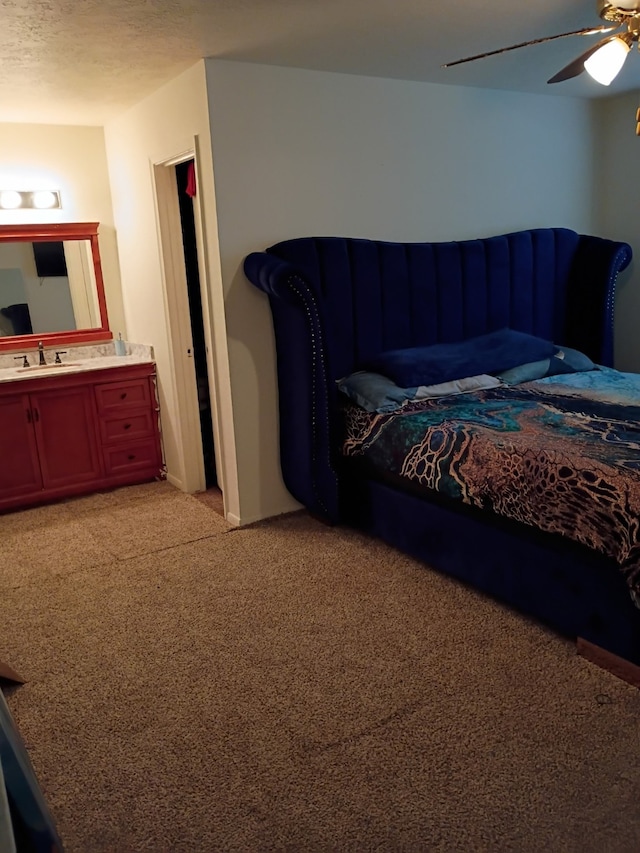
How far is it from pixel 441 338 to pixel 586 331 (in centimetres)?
116

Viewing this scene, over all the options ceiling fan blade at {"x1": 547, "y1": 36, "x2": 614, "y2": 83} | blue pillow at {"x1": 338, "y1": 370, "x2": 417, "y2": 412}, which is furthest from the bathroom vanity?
ceiling fan blade at {"x1": 547, "y1": 36, "x2": 614, "y2": 83}

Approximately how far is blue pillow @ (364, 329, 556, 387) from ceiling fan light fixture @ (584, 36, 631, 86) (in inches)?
62.3

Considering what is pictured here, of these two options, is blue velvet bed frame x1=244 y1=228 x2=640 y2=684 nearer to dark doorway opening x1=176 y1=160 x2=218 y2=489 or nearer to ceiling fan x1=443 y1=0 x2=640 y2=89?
dark doorway opening x1=176 y1=160 x2=218 y2=489

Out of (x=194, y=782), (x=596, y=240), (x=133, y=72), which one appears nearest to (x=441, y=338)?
(x=596, y=240)

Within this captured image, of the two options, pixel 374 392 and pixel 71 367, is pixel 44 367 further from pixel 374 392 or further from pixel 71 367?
pixel 374 392

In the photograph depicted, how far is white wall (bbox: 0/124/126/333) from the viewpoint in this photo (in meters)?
4.46

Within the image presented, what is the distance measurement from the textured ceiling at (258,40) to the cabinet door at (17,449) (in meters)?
1.71

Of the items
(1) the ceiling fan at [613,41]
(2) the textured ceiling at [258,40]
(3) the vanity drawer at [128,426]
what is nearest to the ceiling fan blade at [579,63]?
(1) the ceiling fan at [613,41]

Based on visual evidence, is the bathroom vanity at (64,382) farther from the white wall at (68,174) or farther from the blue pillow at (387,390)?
the blue pillow at (387,390)

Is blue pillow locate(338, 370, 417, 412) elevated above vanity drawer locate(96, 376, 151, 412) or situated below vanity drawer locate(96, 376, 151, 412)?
above

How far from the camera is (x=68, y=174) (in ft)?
15.2

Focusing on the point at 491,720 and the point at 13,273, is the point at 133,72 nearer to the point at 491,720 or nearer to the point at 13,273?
the point at 13,273

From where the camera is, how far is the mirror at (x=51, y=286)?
4.54 m

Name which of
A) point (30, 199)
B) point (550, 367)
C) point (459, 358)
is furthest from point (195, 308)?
point (550, 367)
